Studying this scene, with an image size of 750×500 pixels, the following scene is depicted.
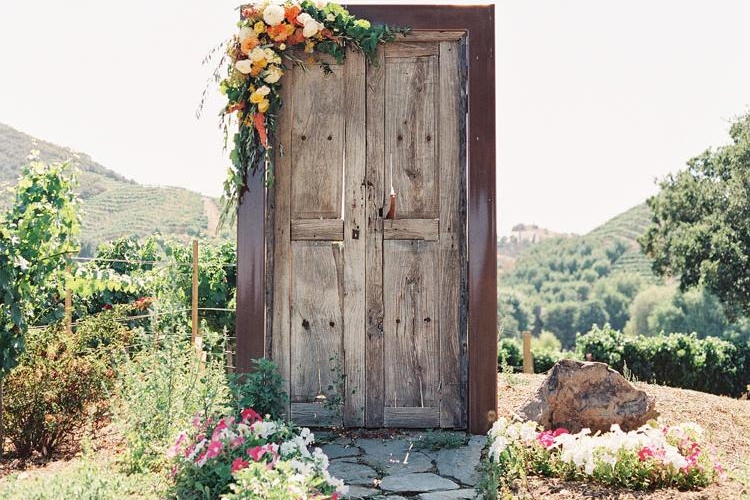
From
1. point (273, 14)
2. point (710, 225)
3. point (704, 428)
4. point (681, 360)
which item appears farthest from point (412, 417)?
point (710, 225)

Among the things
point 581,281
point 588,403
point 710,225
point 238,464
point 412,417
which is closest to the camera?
point 238,464

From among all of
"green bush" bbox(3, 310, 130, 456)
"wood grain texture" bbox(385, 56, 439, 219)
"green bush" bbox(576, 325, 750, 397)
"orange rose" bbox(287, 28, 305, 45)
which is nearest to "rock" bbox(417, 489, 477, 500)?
"wood grain texture" bbox(385, 56, 439, 219)

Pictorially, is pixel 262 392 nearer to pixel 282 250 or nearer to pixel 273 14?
pixel 282 250

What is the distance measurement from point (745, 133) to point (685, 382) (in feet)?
35.8

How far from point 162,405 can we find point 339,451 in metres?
1.04

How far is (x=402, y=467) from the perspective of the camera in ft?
12.7

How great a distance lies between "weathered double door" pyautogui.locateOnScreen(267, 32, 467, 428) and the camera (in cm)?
470

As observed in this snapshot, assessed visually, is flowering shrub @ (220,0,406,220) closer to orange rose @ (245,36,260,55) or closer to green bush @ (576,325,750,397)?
orange rose @ (245,36,260,55)

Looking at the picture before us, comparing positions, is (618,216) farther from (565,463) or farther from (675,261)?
(565,463)

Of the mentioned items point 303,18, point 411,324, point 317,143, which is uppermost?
point 303,18

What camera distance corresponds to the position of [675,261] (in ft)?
62.3

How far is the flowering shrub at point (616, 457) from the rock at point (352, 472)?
2.09ft

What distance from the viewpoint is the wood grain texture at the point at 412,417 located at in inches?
184

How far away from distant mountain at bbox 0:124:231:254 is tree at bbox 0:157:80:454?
23.2 meters
